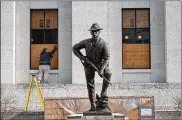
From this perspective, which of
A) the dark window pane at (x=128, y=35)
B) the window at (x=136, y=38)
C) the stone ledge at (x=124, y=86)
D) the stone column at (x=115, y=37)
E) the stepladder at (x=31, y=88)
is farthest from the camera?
the dark window pane at (x=128, y=35)

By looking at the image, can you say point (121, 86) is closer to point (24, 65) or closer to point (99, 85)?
point (99, 85)

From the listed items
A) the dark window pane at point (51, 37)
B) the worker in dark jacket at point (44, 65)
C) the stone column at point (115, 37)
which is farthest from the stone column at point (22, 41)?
the stone column at point (115, 37)

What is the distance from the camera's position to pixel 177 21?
28.9 metres

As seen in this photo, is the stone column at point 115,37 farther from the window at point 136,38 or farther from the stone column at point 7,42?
the stone column at point 7,42

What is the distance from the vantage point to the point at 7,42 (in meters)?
29.3

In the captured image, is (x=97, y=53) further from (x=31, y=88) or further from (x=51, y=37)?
(x=51, y=37)

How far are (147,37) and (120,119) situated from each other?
40.0 feet

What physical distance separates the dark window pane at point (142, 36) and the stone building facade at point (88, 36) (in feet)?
1.20

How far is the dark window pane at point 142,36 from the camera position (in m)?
30.3

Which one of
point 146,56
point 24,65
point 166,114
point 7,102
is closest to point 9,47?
point 24,65

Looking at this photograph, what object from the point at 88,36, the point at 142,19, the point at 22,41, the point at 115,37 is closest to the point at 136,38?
the point at 142,19

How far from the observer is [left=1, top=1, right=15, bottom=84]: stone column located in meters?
29.1

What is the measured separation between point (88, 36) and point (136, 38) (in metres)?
2.92

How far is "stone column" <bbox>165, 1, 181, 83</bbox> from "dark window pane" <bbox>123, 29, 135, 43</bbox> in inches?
80.1
